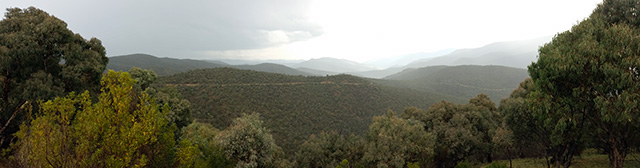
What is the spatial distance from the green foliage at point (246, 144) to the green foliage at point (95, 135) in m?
10.1

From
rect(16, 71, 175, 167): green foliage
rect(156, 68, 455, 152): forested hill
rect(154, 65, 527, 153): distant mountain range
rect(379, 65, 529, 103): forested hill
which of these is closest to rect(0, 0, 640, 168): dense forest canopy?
rect(16, 71, 175, 167): green foliage

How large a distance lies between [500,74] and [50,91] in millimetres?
164946

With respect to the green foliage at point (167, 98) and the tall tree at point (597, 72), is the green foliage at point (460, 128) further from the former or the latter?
the green foliage at point (167, 98)

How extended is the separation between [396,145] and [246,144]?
13.0 meters

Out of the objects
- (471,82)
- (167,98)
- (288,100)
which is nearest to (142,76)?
(167,98)

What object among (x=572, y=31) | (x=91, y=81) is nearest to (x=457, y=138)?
(x=572, y=31)

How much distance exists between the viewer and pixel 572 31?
11273 mm

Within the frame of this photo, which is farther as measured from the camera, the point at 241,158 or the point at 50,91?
the point at 241,158

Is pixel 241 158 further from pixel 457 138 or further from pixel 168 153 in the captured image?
pixel 457 138

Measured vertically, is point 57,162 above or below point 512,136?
above

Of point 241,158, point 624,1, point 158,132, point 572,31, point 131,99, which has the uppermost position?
point 624,1

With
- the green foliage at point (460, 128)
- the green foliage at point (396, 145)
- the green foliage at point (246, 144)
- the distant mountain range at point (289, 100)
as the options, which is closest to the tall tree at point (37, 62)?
the green foliage at point (246, 144)

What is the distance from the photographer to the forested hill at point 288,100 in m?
39.2

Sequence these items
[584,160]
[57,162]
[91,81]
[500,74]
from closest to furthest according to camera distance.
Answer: [57,162], [91,81], [584,160], [500,74]
